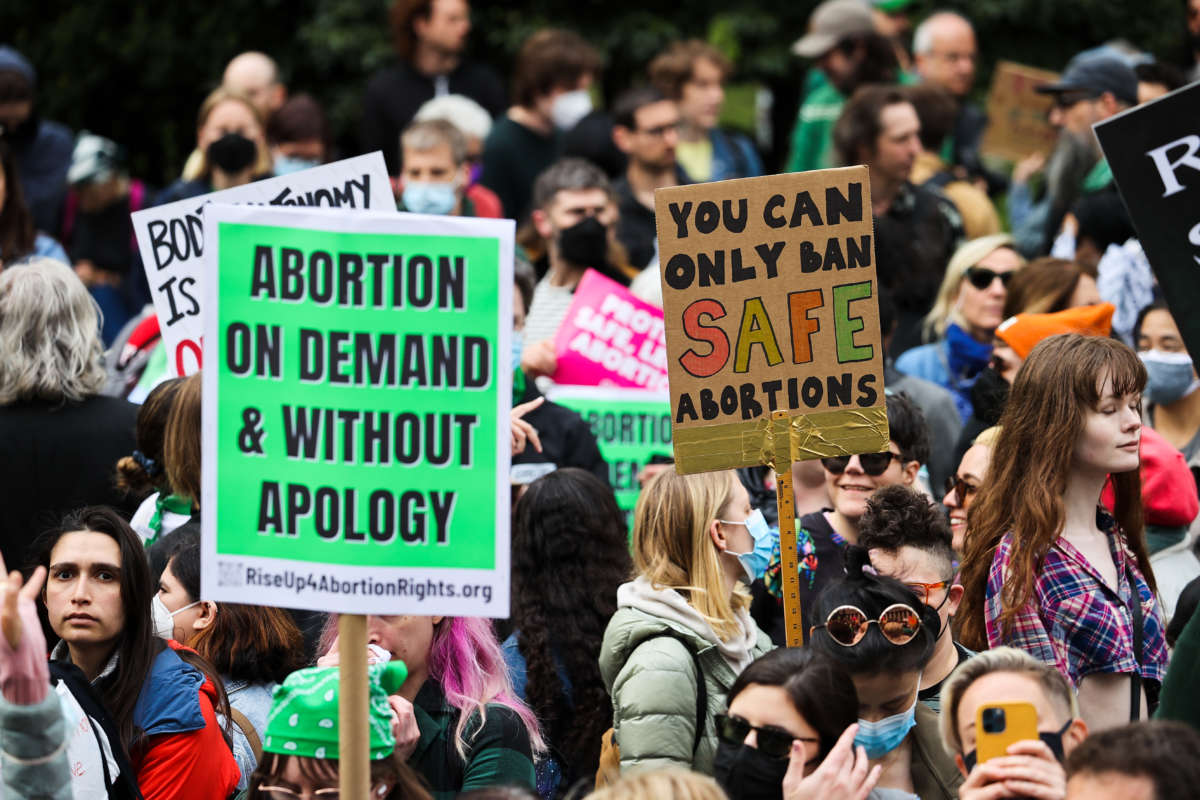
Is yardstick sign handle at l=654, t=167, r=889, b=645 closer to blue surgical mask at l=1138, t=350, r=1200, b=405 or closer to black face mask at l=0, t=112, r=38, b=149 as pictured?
blue surgical mask at l=1138, t=350, r=1200, b=405

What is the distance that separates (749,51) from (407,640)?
1201 cm

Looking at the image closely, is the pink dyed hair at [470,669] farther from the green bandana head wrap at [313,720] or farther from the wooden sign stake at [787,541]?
the wooden sign stake at [787,541]

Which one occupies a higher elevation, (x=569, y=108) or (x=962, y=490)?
(x=569, y=108)

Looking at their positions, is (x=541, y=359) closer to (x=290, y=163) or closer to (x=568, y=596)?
(x=568, y=596)

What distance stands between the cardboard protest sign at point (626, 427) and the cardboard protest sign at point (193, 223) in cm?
145

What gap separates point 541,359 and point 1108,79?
A: 3946 millimetres

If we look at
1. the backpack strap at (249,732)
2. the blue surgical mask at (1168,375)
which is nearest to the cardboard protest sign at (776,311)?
the backpack strap at (249,732)

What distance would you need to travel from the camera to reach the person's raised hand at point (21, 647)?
368cm

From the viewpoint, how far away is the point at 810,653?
13.9 ft

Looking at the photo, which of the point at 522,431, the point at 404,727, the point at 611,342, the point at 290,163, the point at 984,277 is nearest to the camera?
the point at 404,727

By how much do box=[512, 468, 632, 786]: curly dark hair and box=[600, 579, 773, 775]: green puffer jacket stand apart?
464 mm

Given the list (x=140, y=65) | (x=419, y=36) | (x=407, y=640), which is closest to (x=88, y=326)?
(x=407, y=640)

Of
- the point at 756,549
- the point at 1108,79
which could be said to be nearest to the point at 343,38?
the point at 1108,79

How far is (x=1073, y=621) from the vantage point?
4980mm
